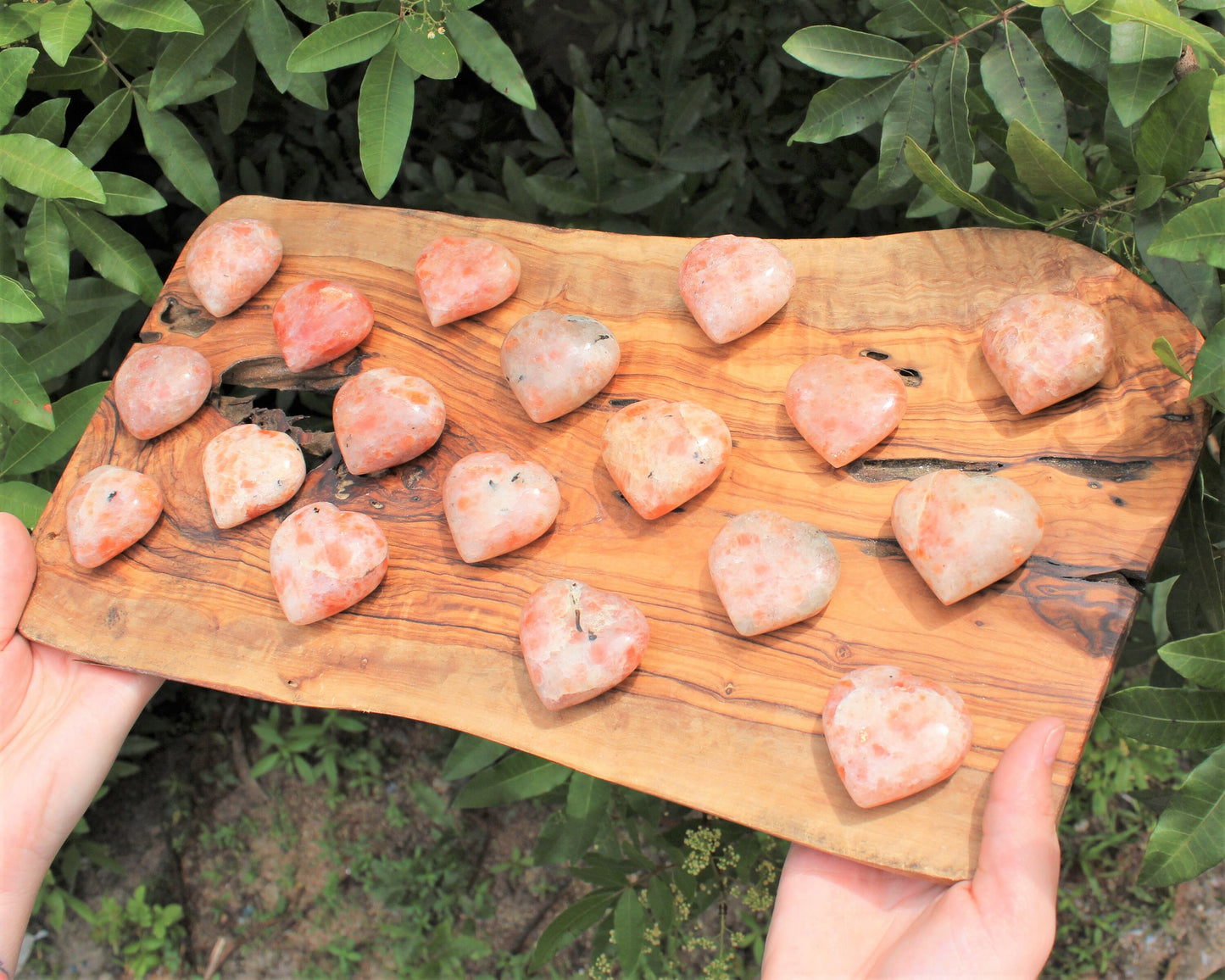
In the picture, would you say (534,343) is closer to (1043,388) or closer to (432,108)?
(1043,388)

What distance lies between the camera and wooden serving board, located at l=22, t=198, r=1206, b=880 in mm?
1207

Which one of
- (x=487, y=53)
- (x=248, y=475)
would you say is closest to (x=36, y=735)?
(x=248, y=475)

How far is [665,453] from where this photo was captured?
4.42 ft

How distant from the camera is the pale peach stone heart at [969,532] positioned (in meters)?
1.20

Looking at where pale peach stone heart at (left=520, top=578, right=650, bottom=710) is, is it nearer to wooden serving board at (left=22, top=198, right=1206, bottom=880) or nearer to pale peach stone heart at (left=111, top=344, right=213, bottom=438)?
wooden serving board at (left=22, top=198, right=1206, bottom=880)

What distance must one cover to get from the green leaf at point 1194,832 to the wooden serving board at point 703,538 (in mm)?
125

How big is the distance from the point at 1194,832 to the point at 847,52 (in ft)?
3.90

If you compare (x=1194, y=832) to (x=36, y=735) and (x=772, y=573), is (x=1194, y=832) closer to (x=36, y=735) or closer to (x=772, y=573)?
(x=772, y=573)

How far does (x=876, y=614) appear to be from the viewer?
1273mm

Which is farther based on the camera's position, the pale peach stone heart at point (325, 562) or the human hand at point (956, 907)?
the pale peach stone heart at point (325, 562)

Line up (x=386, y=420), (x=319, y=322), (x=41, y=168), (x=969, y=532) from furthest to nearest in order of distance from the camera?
(x=319, y=322) < (x=386, y=420) < (x=41, y=168) < (x=969, y=532)

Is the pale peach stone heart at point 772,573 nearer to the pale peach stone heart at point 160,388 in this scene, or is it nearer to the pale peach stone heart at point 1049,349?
the pale peach stone heart at point 1049,349

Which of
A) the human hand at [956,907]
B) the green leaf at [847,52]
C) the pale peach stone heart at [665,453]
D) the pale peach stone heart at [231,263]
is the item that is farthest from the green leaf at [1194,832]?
the pale peach stone heart at [231,263]

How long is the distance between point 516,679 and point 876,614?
533mm
